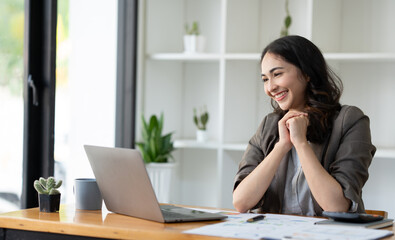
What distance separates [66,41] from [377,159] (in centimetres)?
205

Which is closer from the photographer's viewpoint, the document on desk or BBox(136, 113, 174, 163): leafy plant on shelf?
the document on desk

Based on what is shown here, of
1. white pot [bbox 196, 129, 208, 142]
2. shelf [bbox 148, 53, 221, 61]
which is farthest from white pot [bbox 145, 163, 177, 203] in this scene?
shelf [bbox 148, 53, 221, 61]

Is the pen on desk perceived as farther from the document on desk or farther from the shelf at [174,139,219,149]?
the shelf at [174,139,219,149]

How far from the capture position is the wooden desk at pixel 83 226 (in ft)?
5.40

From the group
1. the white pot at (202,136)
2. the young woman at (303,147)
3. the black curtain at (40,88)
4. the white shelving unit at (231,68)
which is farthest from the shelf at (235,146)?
the young woman at (303,147)

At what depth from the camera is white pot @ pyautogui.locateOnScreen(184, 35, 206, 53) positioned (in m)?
3.95

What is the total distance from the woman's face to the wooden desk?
0.78 metres

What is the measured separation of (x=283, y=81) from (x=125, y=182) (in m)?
0.82

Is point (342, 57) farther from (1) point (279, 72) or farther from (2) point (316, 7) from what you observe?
(1) point (279, 72)

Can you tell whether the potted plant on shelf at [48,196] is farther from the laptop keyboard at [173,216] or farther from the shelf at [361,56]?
the shelf at [361,56]

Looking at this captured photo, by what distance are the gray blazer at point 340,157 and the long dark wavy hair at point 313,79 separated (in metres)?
0.04

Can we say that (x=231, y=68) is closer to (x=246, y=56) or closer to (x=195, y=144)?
(x=246, y=56)

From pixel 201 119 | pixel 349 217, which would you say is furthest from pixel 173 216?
pixel 201 119

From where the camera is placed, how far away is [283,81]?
7.77 ft
